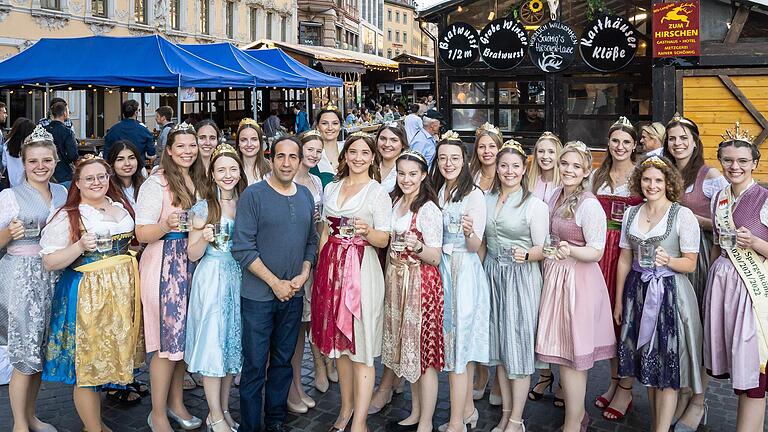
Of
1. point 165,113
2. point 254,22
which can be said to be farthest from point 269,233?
point 254,22

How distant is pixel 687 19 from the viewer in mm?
9664

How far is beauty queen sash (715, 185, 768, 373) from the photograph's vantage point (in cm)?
402

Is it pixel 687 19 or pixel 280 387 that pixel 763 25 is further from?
pixel 280 387

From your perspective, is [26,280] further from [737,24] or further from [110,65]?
[737,24]

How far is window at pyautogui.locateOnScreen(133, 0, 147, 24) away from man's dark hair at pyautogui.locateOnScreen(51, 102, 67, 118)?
1770 cm

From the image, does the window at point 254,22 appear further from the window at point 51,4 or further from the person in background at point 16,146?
the person in background at point 16,146

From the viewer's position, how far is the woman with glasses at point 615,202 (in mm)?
4863

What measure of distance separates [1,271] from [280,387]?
2.01 meters

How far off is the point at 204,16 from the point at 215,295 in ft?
96.7

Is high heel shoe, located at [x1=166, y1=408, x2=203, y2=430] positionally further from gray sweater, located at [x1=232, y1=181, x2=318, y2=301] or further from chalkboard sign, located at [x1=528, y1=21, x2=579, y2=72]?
chalkboard sign, located at [x1=528, y1=21, x2=579, y2=72]

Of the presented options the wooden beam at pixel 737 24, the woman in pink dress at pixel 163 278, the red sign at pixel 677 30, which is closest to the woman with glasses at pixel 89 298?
the woman in pink dress at pixel 163 278

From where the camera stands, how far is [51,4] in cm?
2234

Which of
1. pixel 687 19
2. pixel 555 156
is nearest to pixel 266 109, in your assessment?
pixel 687 19

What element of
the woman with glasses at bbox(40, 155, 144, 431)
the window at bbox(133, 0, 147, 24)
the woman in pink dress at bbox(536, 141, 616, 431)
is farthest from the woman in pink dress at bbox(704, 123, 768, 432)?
the window at bbox(133, 0, 147, 24)
